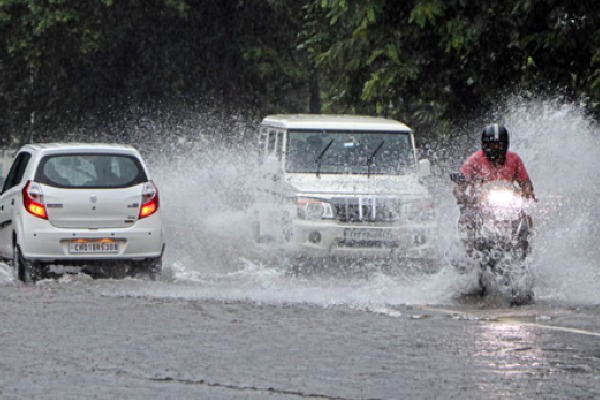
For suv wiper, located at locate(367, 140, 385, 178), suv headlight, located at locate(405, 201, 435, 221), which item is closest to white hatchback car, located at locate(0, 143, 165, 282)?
suv wiper, located at locate(367, 140, 385, 178)

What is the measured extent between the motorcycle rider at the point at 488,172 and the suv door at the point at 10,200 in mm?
5210

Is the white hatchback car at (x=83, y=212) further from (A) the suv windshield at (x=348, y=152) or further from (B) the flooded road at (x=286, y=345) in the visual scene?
→ (A) the suv windshield at (x=348, y=152)

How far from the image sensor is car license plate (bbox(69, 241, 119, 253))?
16.3 m

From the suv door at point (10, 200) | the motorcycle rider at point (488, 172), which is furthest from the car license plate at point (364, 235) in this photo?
A: the suv door at point (10, 200)

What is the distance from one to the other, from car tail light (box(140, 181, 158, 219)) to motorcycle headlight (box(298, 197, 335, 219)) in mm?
1803

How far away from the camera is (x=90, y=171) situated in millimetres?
16641

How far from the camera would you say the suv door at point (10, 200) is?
16859 millimetres

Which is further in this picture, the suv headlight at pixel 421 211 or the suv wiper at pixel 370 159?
the suv wiper at pixel 370 159

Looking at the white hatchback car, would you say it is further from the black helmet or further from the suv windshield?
the black helmet

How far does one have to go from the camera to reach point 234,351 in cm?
1018

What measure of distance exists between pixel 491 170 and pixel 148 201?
4.32 metres

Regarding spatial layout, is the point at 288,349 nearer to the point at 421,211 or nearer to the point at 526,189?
the point at 526,189

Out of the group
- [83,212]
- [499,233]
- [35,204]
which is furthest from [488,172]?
[35,204]

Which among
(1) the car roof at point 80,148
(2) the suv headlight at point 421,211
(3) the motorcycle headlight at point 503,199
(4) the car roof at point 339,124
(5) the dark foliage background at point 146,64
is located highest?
(5) the dark foliage background at point 146,64
